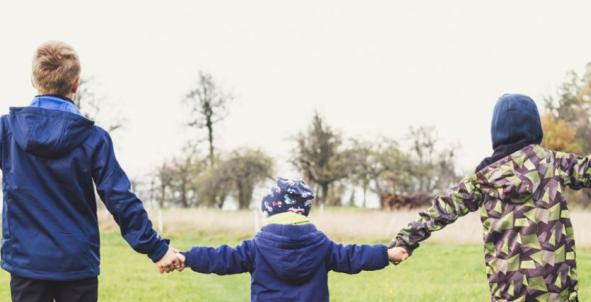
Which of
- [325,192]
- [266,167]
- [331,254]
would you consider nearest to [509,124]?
[331,254]

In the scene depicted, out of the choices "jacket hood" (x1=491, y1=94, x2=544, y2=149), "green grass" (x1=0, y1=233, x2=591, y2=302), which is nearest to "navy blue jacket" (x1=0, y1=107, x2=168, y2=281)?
"jacket hood" (x1=491, y1=94, x2=544, y2=149)

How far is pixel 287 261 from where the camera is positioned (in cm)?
381

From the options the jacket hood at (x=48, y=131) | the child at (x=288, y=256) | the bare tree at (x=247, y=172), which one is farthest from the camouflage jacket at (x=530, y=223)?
the bare tree at (x=247, y=172)

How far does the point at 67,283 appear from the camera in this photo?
3586mm

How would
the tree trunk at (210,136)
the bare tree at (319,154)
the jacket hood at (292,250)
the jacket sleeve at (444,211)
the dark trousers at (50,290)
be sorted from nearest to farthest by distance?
the dark trousers at (50,290) < the jacket hood at (292,250) < the jacket sleeve at (444,211) < the tree trunk at (210,136) < the bare tree at (319,154)

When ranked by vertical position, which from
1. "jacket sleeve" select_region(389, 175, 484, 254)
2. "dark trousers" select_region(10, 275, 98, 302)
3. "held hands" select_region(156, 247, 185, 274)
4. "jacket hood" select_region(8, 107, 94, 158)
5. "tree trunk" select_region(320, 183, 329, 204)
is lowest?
"tree trunk" select_region(320, 183, 329, 204)

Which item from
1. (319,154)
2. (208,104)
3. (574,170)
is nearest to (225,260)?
(574,170)

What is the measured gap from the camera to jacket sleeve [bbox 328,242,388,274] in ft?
13.0

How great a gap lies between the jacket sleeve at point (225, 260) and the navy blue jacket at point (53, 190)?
1.80 feet

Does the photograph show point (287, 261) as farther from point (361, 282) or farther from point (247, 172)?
point (247, 172)

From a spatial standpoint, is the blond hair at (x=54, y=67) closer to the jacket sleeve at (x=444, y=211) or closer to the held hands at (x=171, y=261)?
the held hands at (x=171, y=261)

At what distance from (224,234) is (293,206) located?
60.4 feet

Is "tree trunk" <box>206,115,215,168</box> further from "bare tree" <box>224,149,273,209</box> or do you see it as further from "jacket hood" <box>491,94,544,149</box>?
"jacket hood" <box>491,94,544,149</box>

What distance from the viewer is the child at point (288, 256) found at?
12.6ft
